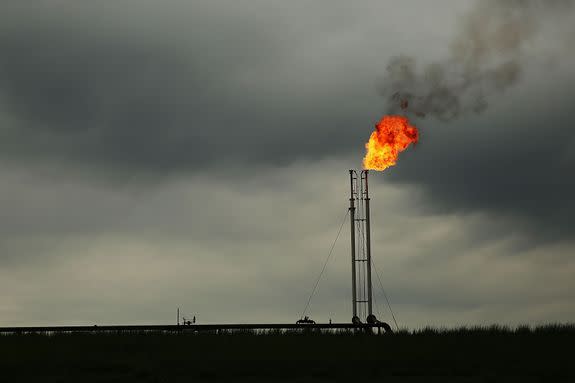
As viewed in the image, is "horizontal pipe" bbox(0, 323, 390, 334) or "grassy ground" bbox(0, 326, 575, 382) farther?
"horizontal pipe" bbox(0, 323, 390, 334)

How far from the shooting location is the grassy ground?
74.7 feet

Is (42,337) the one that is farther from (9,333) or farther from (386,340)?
(386,340)

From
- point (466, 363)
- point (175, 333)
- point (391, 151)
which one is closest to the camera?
point (466, 363)

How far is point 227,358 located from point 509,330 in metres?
12.5

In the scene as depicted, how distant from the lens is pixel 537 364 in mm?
24016

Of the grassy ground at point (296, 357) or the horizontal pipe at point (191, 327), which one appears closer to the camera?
the grassy ground at point (296, 357)

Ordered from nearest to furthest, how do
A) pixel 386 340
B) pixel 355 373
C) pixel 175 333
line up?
1. pixel 355 373
2. pixel 386 340
3. pixel 175 333

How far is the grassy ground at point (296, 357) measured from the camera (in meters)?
22.8

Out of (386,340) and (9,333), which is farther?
(9,333)

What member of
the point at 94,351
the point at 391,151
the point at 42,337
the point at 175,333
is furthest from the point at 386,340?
the point at 391,151

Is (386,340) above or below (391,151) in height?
below

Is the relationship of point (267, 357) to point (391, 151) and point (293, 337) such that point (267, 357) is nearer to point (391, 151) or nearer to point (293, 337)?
point (293, 337)

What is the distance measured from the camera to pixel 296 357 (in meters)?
25.4

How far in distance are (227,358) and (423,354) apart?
20.6 ft
